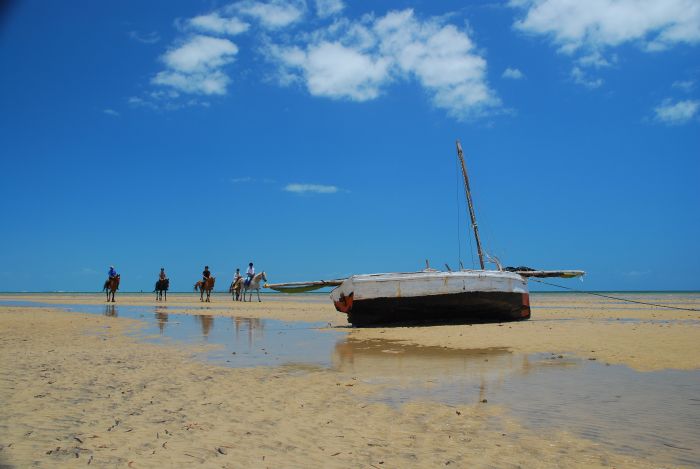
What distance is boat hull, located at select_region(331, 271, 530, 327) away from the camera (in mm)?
16062

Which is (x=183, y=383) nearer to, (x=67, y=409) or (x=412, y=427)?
(x=67, y=409)

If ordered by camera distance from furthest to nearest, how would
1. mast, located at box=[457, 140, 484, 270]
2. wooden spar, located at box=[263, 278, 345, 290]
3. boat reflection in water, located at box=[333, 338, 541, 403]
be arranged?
mast, located at box=[457, 140, 484, 270] → wooden spar, located at box=[263, 278, 345, 290] → boat reflection in water, located at box=[333, 338, 541, 403]

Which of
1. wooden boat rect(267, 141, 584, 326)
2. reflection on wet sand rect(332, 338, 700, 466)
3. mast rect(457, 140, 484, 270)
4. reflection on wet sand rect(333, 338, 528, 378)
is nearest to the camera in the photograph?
reflection on wet sand rect(332, 338, 700, 466)

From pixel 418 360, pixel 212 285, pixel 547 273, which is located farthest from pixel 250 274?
pixel 418 360

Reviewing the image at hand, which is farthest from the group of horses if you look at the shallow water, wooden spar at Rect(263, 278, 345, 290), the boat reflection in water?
the boat reflection in water

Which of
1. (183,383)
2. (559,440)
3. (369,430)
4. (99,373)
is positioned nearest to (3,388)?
(99,373)

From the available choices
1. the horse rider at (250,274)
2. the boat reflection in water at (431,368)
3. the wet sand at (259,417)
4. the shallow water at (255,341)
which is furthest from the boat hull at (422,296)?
the horse rider at (250,274)

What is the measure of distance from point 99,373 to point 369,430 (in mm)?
4707

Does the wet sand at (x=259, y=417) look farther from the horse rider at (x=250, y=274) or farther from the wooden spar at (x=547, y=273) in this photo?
the horse rider at (x=250, y=274)

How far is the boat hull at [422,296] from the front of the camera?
16062 mm

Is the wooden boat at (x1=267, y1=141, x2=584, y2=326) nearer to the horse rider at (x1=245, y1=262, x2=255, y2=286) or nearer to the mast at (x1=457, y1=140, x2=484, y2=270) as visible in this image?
the mast at (x1=457, y1=140, x2=484, y2=270)

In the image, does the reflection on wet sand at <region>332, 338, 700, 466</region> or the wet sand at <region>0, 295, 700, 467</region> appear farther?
the reflection on wet sand at <region>332, 338, 700, 466</region>

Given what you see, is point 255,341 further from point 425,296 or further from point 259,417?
point 259,417

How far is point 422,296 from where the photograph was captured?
52.6 ft
